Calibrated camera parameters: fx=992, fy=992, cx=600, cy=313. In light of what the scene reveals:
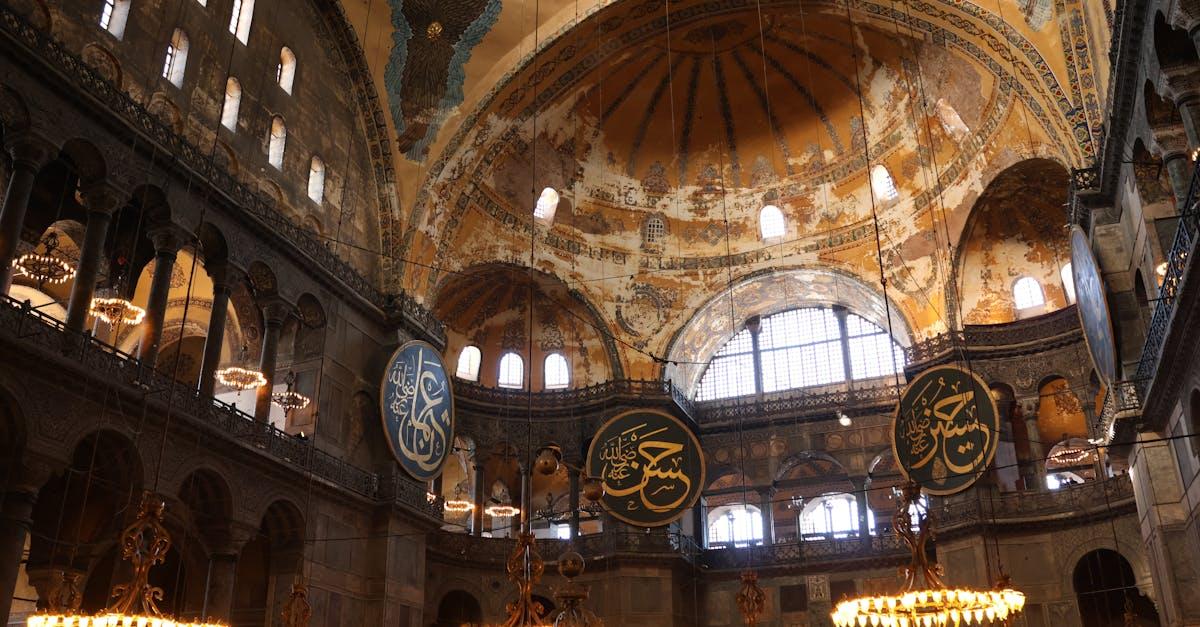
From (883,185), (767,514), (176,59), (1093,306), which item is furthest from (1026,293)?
(176,59)

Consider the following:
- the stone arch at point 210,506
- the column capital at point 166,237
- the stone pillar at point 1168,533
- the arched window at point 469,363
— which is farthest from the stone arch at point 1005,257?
the column capital at point 166,237

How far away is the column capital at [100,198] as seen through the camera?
10.8 meters

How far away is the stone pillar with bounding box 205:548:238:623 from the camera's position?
37.6ft

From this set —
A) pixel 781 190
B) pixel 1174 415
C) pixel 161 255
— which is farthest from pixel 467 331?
pixel 1174 415

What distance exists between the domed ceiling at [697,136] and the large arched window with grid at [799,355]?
1.84 metres

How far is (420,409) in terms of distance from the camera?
589 inches

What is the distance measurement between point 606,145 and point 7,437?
11.4 meters

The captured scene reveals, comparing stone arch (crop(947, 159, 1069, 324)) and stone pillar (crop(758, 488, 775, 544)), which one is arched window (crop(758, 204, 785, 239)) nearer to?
stone arch (crop(947, 159, 1069, 324))

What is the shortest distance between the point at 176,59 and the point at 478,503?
914cm

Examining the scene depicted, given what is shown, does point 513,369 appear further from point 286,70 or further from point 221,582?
point 221,582

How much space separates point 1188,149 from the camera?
9531 millimetres

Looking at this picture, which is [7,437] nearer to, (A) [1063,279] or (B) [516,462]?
(B) [516,462]

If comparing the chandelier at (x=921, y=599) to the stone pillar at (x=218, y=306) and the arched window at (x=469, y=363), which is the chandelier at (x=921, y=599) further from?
the arched window at (x=469, y=363)

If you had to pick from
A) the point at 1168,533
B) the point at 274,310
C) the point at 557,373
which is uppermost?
the point at 557,373
